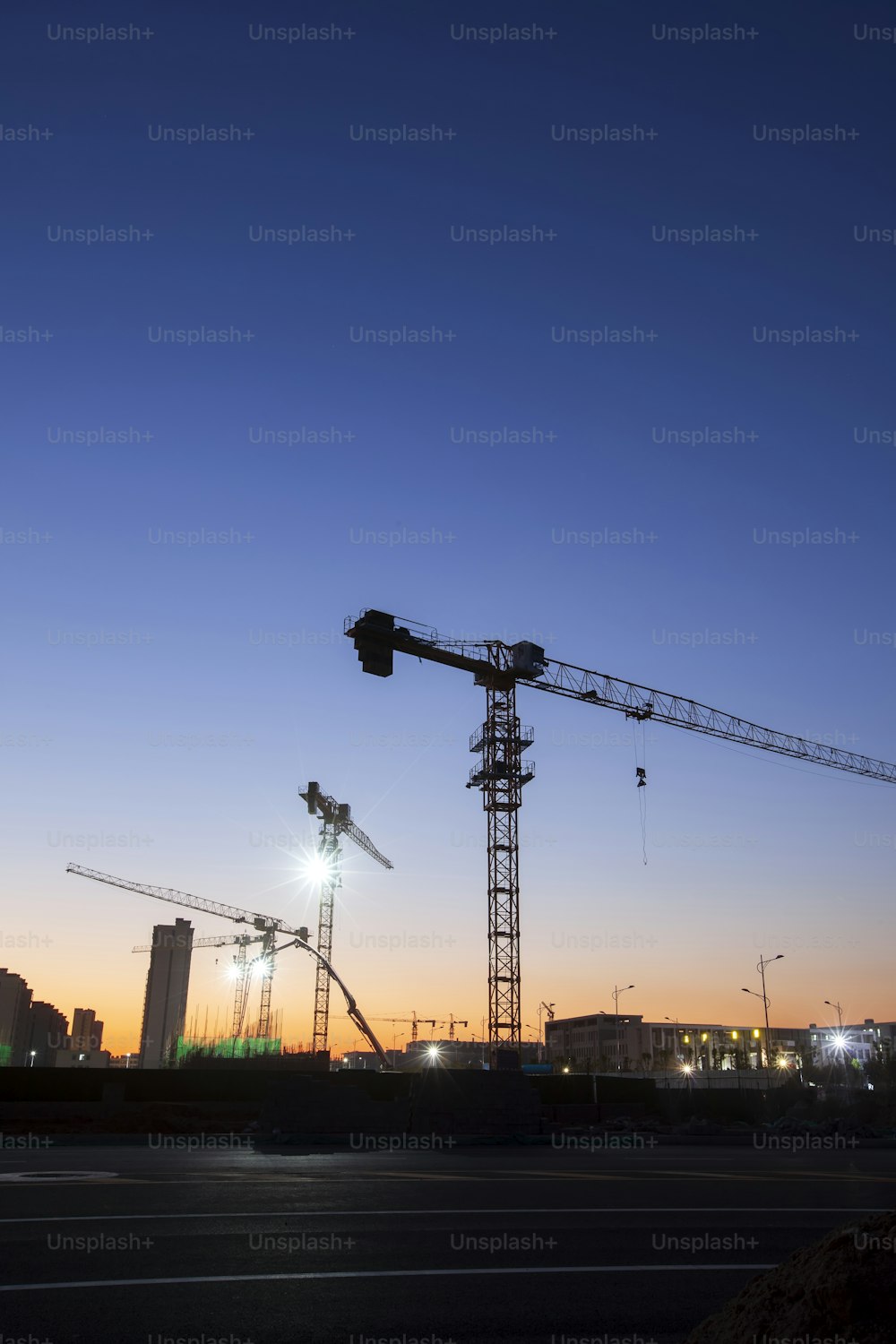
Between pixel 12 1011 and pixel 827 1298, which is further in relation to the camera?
pixel 12 1011

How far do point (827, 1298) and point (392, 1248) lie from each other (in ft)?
20.5

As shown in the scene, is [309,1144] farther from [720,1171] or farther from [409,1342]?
[409,1342]

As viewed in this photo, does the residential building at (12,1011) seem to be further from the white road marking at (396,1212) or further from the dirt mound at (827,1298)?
the dirt mound at (827,1298)

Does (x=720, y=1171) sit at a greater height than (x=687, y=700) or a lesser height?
lesser

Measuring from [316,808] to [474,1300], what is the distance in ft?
362

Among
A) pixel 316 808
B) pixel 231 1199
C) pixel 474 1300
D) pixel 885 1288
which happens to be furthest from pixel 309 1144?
pixel 316 808

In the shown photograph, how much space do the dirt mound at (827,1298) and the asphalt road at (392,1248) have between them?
2.36 m

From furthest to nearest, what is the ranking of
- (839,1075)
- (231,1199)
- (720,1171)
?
1. (839,1075)
2. (720,1171)
3. (231,1199)

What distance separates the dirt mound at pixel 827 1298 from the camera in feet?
11.7

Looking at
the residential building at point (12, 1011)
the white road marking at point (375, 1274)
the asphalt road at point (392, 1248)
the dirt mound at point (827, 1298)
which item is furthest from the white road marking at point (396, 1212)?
the residential building at point (12, 1011)

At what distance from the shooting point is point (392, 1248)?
8.80 meters

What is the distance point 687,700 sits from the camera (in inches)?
2702

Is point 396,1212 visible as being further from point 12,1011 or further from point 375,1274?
point 12,1011

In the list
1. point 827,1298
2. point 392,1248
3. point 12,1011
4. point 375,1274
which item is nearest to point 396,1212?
point 392,1248
